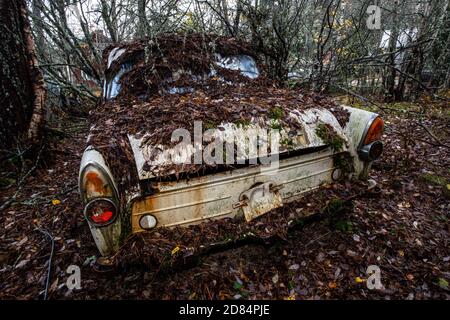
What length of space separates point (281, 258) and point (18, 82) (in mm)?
4194

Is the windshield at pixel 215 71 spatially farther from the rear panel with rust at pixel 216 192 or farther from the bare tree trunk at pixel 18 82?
the bare tree trunk at pixel 18 82

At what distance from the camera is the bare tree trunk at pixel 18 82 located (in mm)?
3653

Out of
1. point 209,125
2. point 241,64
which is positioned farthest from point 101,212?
point 241,64

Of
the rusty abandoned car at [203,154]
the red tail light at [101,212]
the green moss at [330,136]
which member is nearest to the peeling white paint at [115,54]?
the rusty abandoned car at [203,154]

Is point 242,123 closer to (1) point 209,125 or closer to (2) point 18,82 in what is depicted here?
(1) point 209,125

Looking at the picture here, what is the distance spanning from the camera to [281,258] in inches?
92.7

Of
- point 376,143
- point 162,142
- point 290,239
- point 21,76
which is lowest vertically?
point 290,239

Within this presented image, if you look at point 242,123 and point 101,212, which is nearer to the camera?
point 101,212

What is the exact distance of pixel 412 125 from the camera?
5461mm

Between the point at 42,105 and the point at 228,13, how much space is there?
4095mm

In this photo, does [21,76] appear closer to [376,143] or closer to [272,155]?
[272,155]

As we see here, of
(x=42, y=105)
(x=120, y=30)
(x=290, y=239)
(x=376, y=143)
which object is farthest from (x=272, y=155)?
(x=120, y=30)

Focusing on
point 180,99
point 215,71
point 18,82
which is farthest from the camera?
point 18,82

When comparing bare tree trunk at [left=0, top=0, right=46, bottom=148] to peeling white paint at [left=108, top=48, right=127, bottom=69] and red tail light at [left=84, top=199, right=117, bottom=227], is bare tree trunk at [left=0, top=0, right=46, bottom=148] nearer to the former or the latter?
peeling white paint at [left=108, top=48, right=127, bottom=69]
